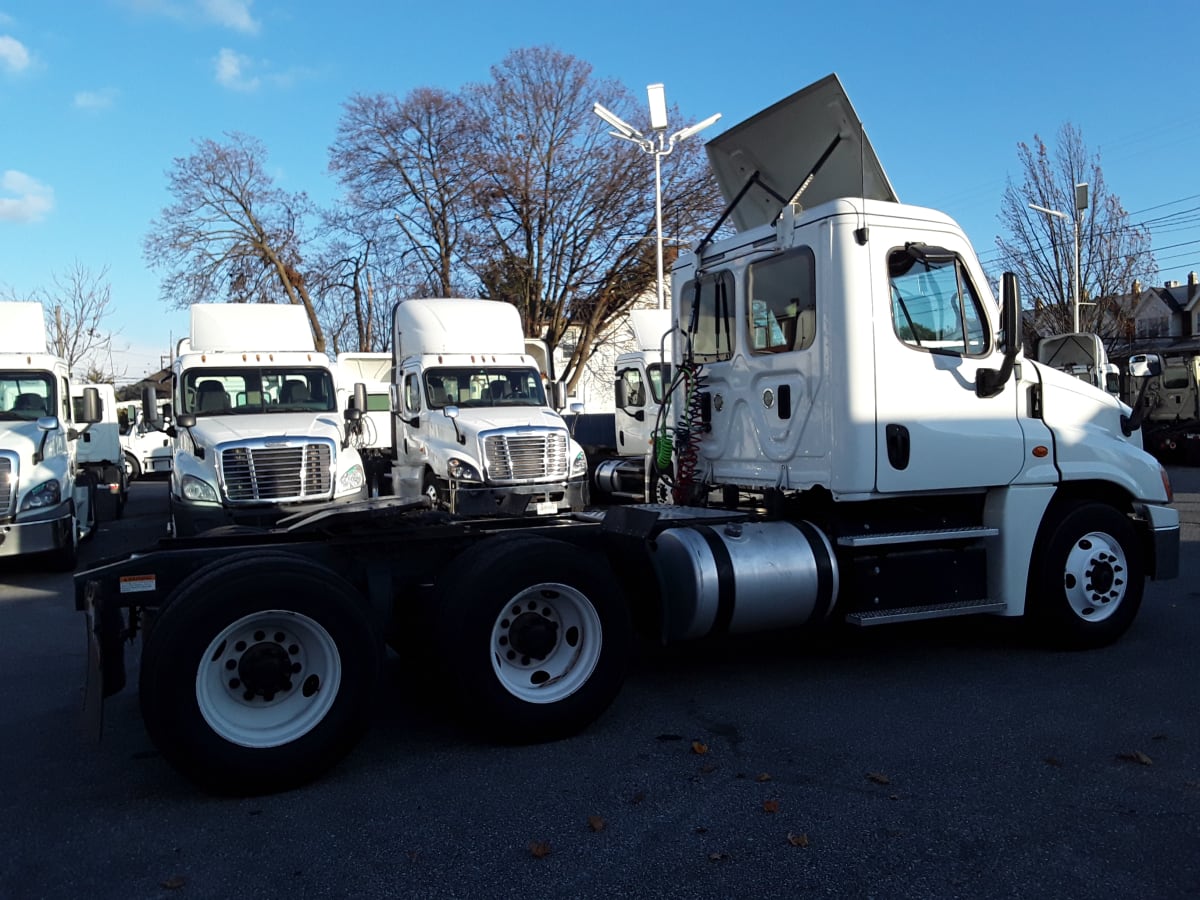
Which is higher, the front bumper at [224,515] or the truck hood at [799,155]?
the truck hood at [799,155]

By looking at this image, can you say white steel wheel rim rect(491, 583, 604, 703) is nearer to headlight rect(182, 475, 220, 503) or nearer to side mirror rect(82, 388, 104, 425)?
headlight rect(182, 475, 220, 503)

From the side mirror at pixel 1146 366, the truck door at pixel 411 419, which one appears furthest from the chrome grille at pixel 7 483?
the side mirror at pixel 1146 366

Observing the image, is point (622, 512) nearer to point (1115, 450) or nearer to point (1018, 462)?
point (1018, 462)

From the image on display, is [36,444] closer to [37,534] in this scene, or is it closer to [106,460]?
[37,534]

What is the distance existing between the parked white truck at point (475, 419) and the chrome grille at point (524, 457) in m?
0.01

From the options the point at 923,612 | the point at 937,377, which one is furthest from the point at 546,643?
the point at 937,377

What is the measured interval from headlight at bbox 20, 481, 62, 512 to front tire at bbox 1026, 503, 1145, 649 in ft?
33.9

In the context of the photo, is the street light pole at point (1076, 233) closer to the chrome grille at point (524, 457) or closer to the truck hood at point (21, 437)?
the chrome grille at point (524, 457)

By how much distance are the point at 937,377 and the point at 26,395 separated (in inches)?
440

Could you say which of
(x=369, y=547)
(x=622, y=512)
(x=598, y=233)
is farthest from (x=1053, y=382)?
(x=598, y=233)

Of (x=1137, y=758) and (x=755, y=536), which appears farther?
(x=755, y=536)

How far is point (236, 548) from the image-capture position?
5000mm

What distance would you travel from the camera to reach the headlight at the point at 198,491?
38.2ft

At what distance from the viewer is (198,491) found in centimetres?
1174
